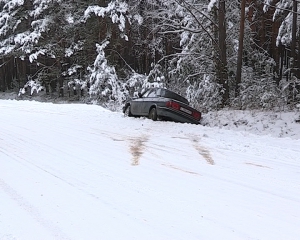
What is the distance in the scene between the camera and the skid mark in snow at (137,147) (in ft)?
22.6

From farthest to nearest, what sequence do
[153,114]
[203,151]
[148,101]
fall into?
1. [148,101]
2. [153,114]
3. [203,151]

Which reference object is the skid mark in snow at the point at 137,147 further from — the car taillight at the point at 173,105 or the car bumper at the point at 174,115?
the car taillight at the point at 173,105

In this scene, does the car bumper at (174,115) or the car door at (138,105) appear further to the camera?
the car door at (138,105)

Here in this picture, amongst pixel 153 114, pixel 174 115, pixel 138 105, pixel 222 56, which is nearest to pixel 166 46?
pixel 222 56

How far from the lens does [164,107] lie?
527 inches

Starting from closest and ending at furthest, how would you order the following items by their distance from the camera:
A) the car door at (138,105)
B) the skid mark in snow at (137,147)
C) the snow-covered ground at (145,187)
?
the snow-covered ground at (145,187)
the skid mark in snow at (137,147)
the car door at (138,105)

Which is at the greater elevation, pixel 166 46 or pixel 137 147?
pixel 166 46

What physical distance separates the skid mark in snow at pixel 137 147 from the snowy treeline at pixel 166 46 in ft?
22.4

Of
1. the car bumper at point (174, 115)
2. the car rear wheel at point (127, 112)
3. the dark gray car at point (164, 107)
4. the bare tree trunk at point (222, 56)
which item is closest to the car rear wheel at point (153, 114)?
the dark gray car at point (164, 107)

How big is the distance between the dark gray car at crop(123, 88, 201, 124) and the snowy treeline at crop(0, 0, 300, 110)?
295 cm

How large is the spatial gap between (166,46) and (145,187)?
78.9 ft

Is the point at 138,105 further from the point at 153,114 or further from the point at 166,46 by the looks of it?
the point at 166,46

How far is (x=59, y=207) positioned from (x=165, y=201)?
129 centimetres

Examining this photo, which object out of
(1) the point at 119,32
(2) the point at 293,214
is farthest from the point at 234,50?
(2) the point at 293,214
